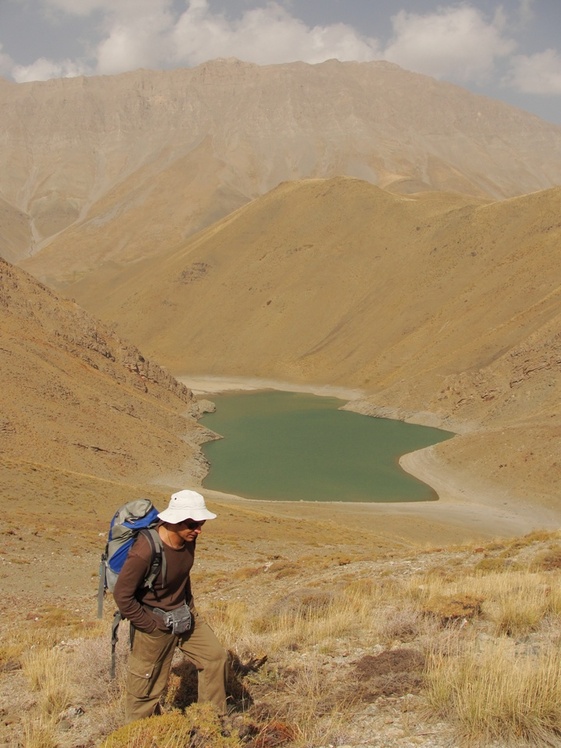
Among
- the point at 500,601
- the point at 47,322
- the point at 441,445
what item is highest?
the point at 47,322

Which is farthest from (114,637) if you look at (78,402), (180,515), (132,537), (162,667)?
(78,402)

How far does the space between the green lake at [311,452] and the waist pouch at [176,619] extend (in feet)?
110

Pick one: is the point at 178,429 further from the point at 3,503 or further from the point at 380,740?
the point at 380,740

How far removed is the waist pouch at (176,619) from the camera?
19.3 feet

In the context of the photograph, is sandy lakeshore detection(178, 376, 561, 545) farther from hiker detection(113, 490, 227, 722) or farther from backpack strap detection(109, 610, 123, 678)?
hiker detection(113, 490, 227, 722)

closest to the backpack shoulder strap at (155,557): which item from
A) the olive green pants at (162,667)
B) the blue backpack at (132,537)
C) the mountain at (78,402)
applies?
the blue backpack at (132,537)

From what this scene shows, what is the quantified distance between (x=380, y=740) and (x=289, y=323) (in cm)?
9459

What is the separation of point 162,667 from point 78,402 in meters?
39.9

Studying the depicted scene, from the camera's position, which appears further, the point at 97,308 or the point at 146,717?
the point at 97,308

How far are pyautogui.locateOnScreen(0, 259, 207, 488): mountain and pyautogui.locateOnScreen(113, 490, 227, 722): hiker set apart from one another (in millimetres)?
23241

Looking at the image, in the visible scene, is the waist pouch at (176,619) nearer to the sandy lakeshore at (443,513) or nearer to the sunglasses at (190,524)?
the sunglasses at (190,524)

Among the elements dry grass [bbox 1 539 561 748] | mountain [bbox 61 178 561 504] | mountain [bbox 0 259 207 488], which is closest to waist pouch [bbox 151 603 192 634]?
dry grass [bbox 1 539 561 748]

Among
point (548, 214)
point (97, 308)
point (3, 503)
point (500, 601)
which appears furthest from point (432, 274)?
point (500, 601)

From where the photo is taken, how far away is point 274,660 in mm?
7668
